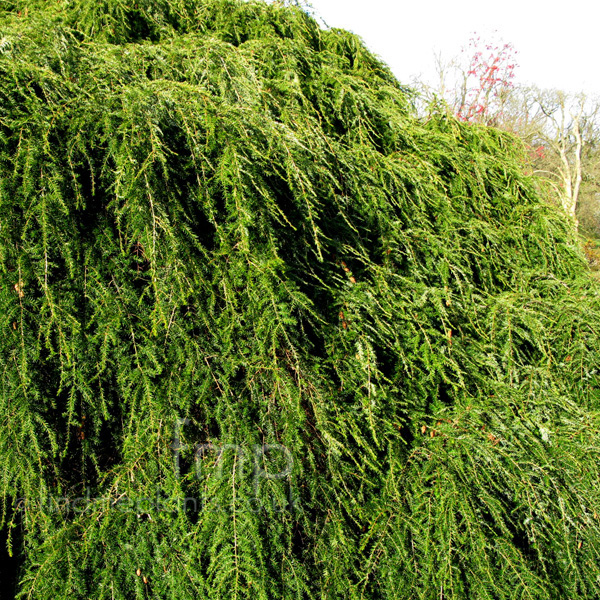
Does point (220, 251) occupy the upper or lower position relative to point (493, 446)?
upper

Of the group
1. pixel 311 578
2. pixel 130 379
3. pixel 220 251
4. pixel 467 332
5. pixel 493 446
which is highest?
pixel 220 251

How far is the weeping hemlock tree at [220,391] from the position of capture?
4.46ft

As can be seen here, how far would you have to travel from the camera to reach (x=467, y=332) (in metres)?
2.01

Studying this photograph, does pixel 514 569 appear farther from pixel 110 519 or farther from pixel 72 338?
pixel 72 338

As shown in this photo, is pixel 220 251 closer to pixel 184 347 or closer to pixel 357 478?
pixel 184 347

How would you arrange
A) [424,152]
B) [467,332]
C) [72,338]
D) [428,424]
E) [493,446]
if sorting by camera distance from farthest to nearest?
[424,152], [467,332], [428,424], [493,446], [72,338]

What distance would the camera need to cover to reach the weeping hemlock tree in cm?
136

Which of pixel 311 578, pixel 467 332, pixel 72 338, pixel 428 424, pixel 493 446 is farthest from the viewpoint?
pixel 467 332

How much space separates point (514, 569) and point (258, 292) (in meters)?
1.13

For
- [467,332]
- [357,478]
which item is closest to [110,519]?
[357,478]

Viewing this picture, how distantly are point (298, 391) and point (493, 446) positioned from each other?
70 centimetres

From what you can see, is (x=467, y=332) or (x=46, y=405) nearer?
(x=46, y=405)

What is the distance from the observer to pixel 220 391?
1.48 meters

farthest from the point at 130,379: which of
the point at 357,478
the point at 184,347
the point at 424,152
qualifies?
the point at 424,152
